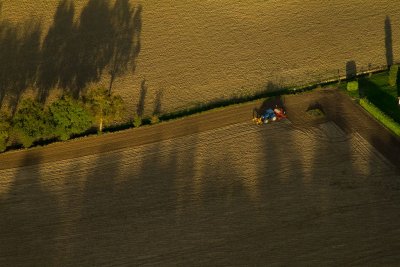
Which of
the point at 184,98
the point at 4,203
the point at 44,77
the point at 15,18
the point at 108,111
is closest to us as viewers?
the point at 4,203

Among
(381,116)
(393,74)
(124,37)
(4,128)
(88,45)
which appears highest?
(124,37)

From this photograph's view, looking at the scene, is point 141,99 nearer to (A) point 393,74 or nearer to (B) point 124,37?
(B) point 124,37

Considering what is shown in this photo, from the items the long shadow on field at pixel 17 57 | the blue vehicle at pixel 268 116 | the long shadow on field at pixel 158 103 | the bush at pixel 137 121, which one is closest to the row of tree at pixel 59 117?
the bush at pixel 137 121

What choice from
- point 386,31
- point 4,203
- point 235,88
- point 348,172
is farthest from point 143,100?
point 386,31

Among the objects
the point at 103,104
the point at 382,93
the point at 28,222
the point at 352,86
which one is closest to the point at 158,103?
the point at 103,104

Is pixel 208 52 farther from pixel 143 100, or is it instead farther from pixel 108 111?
pixel 108 111

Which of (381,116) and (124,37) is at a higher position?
(124,37)
